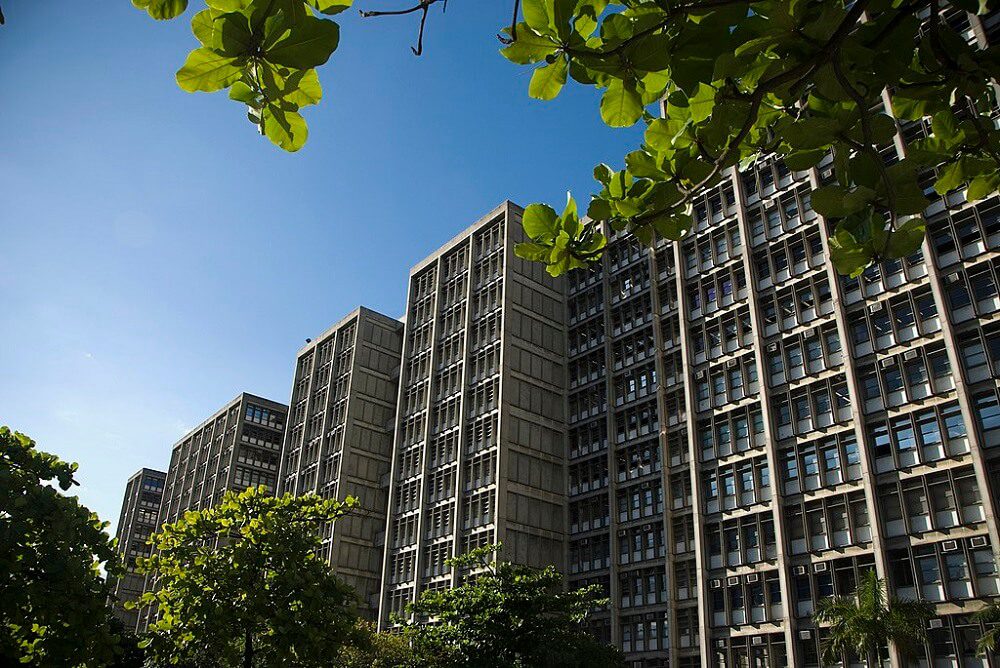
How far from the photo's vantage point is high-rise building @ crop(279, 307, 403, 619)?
219 feet

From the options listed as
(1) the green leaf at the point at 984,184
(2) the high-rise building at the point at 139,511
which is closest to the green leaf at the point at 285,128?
(1) the green leaf at the point at 984,184

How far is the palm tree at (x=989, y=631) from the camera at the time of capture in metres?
32.5

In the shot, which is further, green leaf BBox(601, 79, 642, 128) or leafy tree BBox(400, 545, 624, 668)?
leafy tree BBox(400, 545, 624, 668)

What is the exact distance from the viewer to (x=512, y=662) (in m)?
24.6

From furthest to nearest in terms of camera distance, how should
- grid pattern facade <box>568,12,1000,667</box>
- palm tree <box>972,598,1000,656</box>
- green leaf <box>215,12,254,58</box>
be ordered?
grid pattern facade <box>568,12,1000,667</box>
palm tree <box>972,598,1000,656</box>
green leaf <box>215,12,254,58</box>

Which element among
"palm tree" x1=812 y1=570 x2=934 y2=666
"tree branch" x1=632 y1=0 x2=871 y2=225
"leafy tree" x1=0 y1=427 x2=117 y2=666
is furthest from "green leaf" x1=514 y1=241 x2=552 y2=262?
"palm tree" x1=812 y1=570 x2=934 y2=666

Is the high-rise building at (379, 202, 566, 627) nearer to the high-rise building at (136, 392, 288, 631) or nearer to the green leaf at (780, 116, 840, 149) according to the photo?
the high-rise building at (136, 392, 288, 631)

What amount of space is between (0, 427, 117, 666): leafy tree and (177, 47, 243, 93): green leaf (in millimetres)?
→ 13148

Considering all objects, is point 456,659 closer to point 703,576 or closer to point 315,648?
point 315,648

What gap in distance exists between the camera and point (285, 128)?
3900 millimetres

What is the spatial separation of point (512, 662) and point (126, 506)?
4193 inches

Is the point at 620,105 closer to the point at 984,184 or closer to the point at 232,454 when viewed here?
the point at 984,184

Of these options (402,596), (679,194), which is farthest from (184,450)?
(679,194)

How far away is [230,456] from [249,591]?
75512 mm
